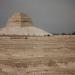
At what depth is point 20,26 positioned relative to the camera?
1207 mm

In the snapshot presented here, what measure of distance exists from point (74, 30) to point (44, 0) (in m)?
0.30

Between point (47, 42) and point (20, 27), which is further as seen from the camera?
point (20, 27)

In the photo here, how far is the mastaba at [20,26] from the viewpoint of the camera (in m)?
1.18

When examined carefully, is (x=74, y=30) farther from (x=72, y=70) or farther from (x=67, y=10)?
(x=72, y=70)

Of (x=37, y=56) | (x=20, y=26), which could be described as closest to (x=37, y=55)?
(x=37, y=56)

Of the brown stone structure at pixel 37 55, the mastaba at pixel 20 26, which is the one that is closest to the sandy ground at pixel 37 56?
the brown stone structure at pixel 37 55

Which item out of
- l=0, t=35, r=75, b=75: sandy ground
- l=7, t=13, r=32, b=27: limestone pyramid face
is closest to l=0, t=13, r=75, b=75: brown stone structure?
l=0, t=35, r=75, b=75: sandy ground

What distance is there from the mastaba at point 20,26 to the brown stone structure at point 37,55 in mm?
69

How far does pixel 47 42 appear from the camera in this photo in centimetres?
98

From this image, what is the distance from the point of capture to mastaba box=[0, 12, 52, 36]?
118 cm

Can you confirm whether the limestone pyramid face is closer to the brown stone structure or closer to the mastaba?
the mastaba

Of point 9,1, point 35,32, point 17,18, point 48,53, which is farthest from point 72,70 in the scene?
point 9,1

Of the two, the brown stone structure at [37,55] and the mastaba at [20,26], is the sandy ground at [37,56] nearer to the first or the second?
the brown stone structure at [37,55]

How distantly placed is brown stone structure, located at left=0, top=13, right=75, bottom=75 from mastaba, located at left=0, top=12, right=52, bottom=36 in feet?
0.23
